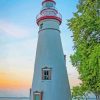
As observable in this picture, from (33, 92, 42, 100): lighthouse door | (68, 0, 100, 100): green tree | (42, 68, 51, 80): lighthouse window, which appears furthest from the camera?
(42, 68, 51, 80): lighthouse window

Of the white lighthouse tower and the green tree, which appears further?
the white lighthouse tower

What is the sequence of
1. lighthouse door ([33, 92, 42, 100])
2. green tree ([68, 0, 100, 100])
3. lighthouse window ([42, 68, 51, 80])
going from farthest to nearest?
lighthouse window ([42, 68, 51, 80]) < lighthouse door ([33, 92, 42, 100]) < green tree ([68, 0, 100, 100])

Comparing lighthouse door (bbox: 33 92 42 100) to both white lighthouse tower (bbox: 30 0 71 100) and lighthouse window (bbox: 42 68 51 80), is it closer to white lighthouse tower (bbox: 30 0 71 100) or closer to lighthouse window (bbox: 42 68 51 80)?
white lighthouse tower (bbox: 30 0 71 100)

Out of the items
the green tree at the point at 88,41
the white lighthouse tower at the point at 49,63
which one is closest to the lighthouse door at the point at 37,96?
the white lighthouse tower at the point at 49,63

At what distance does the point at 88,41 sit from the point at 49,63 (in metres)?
5.87

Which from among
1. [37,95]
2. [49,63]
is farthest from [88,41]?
[37,95]

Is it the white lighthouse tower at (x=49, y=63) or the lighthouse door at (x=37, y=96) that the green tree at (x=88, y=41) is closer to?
the white lighthouse tower at (x=49, y=63)

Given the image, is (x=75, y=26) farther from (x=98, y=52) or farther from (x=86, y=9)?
(x=98, y=52)

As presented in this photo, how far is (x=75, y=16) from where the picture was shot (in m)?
19.1

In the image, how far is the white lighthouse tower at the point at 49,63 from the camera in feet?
71.3

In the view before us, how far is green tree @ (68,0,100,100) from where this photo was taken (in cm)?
1609

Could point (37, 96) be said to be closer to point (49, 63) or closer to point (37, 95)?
point (37, 95)

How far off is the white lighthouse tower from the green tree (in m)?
3.45

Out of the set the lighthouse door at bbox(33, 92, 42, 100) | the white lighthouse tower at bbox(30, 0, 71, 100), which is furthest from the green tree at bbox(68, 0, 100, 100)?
the lighthouse door at bbox(33, 92, 42, 100)
